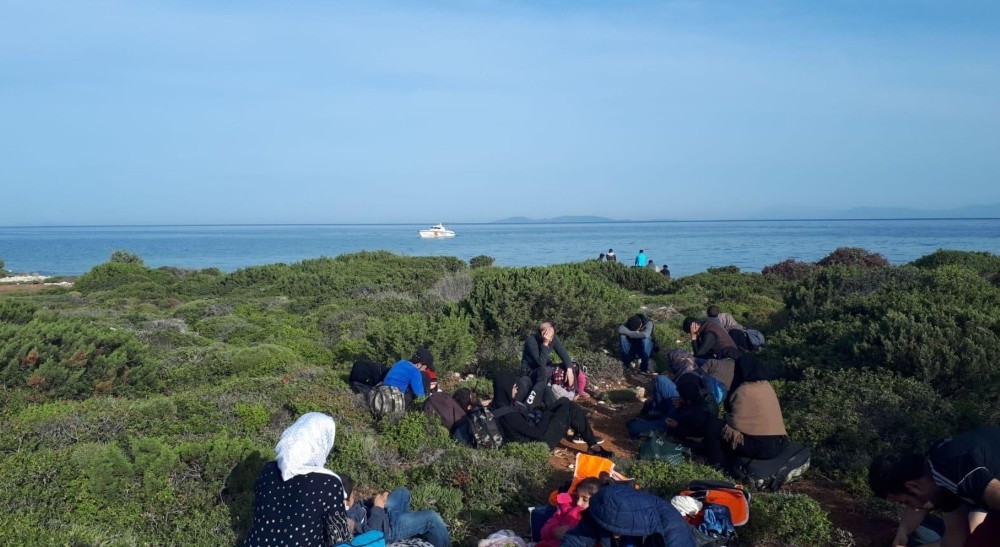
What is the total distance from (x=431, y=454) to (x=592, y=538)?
3.15 meters

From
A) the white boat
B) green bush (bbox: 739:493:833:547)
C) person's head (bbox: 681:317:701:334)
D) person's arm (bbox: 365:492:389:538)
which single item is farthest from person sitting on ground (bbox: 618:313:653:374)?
the white boat

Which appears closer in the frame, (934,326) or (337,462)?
(337,462)

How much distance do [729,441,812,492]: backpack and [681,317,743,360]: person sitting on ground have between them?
2761mm

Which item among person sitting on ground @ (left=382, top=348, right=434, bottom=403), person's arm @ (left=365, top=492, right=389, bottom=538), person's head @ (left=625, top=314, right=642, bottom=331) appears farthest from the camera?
person's head @ (left=625, top=314, right=642, bottom=331)

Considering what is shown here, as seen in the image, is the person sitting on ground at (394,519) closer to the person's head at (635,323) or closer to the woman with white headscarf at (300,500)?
the woman with white headscarf at (300,500)

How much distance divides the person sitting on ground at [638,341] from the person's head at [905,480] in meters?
7.19

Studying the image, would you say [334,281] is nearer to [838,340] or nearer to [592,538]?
[838,340]

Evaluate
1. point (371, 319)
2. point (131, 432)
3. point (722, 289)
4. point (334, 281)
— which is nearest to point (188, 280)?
point (334, 281)

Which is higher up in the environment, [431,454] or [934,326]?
[934,326]

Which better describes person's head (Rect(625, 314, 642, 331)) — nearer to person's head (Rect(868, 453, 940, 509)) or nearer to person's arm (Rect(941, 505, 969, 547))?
person's head (Rect(868, 453, 940, 509))

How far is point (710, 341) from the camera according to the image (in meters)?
8.98

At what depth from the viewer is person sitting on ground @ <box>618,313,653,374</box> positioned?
11133mm

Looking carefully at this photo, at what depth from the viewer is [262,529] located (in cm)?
388

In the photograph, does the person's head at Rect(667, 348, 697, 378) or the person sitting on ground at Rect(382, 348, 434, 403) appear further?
the person's head at Rect(667, 348, 697, 378)
